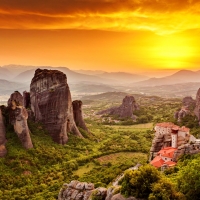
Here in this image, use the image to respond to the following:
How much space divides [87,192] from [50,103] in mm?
38444

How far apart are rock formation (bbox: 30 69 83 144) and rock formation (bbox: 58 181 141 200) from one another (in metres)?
33.7

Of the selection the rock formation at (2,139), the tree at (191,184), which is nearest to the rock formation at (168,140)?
the tree at (191,184)

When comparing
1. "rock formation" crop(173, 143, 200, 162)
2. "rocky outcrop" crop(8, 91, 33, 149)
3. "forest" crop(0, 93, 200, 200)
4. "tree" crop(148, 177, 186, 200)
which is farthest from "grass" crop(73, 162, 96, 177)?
"tree" crop(148, 177, 186, 200)

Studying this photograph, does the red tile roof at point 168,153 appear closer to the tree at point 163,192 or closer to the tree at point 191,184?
the tree at point 191,184

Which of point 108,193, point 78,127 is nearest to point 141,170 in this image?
point 108,193

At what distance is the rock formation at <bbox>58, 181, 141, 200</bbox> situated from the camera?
24.3 meters

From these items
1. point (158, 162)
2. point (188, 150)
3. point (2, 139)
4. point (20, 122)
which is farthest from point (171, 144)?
point (2, 139)

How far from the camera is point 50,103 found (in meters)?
64.4

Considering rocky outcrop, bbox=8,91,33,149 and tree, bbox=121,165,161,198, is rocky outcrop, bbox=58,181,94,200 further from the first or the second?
rocky outcrop, bbox=8,91,33,149

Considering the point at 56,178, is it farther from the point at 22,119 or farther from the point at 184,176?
the point at 184,176

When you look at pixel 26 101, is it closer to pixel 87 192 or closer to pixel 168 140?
pixel 168 140

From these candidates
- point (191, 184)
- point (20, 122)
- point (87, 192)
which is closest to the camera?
point (191, 184)

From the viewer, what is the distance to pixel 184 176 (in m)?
25.5

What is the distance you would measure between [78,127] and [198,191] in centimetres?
5791
